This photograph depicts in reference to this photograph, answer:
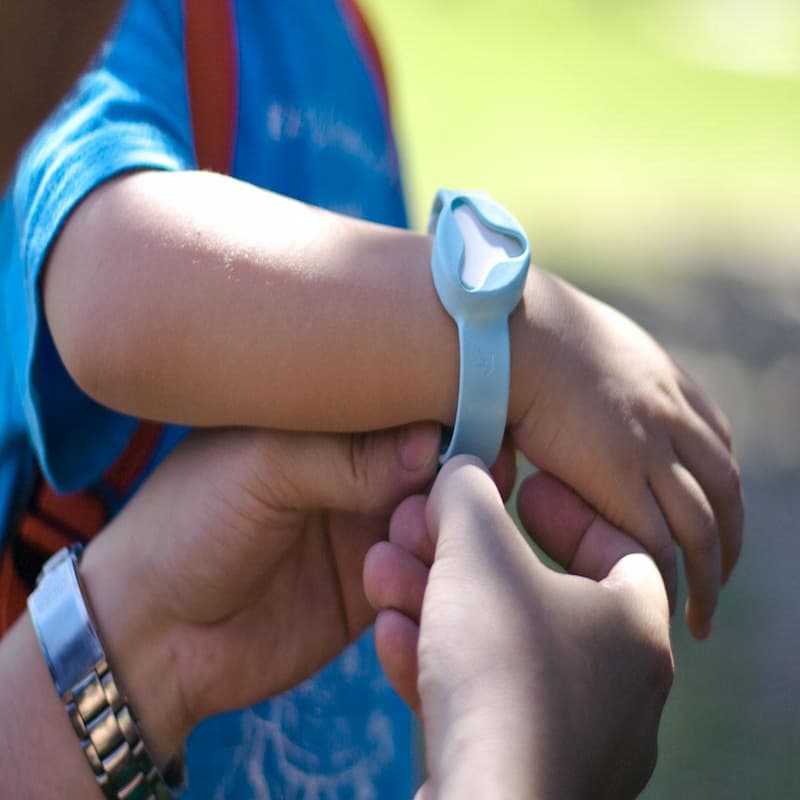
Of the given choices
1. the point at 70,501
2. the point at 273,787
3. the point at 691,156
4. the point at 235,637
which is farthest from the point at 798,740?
the point at 691,156

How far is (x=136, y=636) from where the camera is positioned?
0.95 m

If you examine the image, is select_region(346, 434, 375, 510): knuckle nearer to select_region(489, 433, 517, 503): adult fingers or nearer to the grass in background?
select_region(489, 433, 517, 503): adult fingers

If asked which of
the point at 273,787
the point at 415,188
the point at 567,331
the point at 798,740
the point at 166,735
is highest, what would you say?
the point at 567,331

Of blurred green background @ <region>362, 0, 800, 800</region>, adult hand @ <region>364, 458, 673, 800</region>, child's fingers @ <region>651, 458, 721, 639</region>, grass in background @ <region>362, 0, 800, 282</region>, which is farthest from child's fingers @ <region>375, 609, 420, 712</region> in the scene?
grass in background @ <region>362, 0, 800, 282</region>

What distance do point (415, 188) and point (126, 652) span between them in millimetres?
2225

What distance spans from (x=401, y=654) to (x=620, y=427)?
0.78 feet

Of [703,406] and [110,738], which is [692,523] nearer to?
[703,406]

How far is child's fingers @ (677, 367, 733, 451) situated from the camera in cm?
92

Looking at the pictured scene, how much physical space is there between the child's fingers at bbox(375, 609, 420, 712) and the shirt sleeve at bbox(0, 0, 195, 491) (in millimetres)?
314

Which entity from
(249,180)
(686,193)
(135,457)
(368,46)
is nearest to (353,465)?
(135,457)

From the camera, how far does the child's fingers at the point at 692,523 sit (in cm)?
87

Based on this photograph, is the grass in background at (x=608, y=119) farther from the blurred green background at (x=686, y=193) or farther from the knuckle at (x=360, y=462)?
the knuckle at (x=360, y=462)

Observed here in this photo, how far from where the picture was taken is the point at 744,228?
3174 millimetres

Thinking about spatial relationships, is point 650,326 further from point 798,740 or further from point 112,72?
point 112,72
